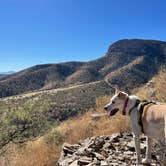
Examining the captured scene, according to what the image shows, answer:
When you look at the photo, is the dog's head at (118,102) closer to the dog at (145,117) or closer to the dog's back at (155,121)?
the dog at (145,117)

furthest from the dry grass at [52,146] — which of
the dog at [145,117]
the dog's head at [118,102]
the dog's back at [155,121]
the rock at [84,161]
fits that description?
the dog's back at [155,121]

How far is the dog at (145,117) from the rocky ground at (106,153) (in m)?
0.76

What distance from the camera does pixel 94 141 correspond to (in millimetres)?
9508

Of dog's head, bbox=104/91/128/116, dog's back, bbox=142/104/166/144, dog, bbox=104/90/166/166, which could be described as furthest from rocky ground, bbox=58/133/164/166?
dog's head, bbox=104/91/128/116

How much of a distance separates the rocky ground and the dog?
2.48 ft

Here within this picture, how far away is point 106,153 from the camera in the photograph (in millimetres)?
8531

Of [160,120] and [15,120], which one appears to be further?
[15,120]

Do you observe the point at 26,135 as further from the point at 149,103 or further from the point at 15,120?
the point at 149,103

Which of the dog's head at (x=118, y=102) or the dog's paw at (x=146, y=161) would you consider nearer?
the dog's paw at (x=146, y=161)

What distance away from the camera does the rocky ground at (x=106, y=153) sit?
759 cm

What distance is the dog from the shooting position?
613cm

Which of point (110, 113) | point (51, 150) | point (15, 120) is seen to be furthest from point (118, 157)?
point (15, 120)

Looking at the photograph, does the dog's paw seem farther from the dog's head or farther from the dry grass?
the dry grass

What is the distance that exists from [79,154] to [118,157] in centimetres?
136
